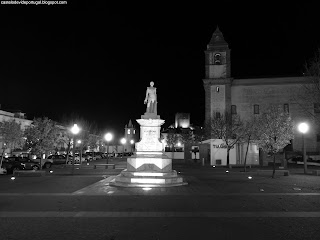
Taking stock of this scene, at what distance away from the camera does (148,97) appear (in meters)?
19.8

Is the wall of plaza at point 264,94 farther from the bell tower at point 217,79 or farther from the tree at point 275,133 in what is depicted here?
the tree at point 275,133

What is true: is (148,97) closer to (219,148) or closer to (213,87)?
(219,148)

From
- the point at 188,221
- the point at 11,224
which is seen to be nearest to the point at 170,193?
the point at 188,221

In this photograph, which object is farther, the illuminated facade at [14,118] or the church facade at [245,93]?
the illuminated facade at [14,118]

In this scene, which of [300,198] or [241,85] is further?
[241,85]

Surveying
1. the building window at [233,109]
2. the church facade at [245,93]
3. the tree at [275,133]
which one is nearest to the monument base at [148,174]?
the tree at [275,133]

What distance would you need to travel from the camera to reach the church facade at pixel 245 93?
6094 cm

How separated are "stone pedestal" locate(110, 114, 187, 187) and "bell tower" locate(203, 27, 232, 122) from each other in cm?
4232

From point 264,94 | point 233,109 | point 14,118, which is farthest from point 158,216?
point 14,118

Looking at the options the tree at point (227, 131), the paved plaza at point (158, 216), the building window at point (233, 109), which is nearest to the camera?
the paved plaza at point (158, 216)

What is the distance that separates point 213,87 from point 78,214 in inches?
2171

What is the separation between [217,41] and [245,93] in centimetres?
1306

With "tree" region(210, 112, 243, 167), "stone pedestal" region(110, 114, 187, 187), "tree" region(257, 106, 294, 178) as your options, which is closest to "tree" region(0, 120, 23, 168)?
"tree" region(210, 112, 243, 167)

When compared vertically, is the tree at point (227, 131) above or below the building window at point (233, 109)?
below
